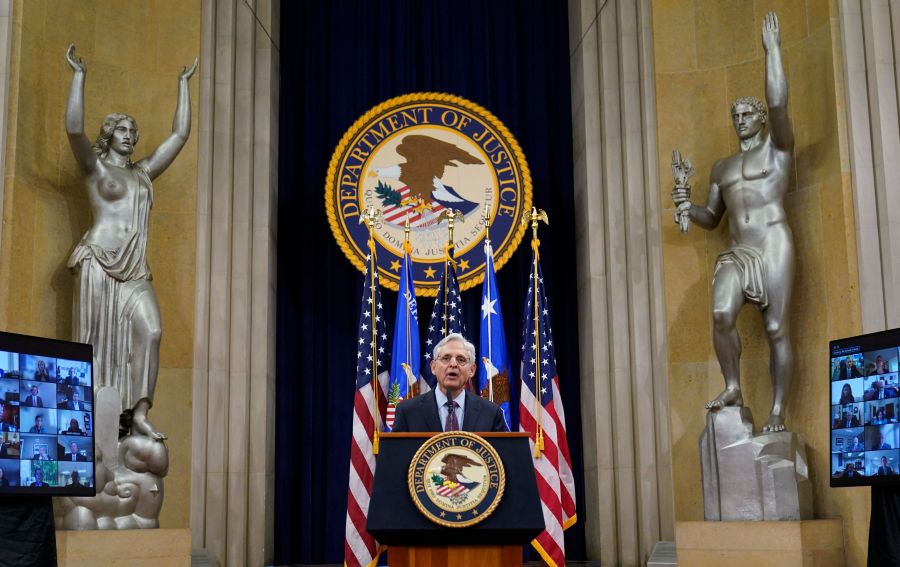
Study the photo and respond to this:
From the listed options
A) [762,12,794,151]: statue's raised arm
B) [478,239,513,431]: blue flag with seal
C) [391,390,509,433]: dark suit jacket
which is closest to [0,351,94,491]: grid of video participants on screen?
[391,390,509,433]: dark suit jacket

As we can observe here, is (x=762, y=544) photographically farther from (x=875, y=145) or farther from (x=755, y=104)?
(x=755, y=104)

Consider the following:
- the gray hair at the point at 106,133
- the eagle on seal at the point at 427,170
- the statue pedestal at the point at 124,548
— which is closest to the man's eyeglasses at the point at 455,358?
the statue pedestal at the point at 124,548

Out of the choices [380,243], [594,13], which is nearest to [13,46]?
[380,243]

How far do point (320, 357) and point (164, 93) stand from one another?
101 inches

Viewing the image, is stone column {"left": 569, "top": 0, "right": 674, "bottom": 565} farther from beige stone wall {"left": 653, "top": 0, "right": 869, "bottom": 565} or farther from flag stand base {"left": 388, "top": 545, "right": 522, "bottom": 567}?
flag stand base {"left": 388, "top": 545, "right": 522, "bottom": 567}

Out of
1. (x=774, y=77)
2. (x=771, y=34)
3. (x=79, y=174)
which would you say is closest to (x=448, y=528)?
(x=774, y=77)

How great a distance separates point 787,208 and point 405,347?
3043 millimetres

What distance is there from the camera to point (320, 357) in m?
9.67

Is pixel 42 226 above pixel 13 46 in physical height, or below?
below

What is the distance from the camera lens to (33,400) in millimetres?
4664

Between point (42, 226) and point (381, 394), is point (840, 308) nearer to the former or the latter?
point (381, 394)

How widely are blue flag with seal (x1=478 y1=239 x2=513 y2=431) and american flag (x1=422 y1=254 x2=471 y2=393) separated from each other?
0.69ft

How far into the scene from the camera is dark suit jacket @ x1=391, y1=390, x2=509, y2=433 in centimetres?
498

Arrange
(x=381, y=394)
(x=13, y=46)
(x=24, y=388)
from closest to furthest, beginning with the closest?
(x=24, y=388) → (x=13, y=46) → (x=381, y=394)
